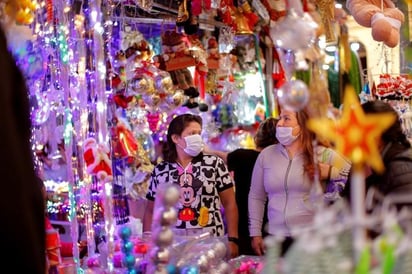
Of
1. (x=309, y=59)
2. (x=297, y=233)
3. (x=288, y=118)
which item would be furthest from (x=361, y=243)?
(x=288, y=118)

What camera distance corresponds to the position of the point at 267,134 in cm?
386

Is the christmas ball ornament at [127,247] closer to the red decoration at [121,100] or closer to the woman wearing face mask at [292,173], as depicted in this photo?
the woman wearing face mask at [292,173]

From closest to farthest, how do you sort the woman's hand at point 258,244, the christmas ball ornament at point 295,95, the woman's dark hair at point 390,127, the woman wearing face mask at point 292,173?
the christmas ball ornament at point 295,95, the woman's dark hair at point 390,127, the woman wearing face mask at point 292,173, the woman's hand at point 258,244

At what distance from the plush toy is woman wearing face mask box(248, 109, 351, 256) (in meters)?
0.50

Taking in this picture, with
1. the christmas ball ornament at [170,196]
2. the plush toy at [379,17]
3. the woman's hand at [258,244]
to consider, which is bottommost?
the woman's hand at [258,244]

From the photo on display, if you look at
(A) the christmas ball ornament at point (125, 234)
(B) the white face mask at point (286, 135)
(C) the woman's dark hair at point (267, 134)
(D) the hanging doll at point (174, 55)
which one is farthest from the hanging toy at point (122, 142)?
(A) the christmas ball ornament at point (125, 234)

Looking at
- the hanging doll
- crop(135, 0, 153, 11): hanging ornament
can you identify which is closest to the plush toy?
crop(135, 0, 153, 11): hanging ornament

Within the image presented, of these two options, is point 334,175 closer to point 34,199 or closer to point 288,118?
point 288,118

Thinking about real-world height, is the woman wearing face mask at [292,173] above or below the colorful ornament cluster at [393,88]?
below

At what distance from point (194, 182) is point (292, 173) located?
54 centimetres

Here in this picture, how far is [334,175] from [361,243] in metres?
1.80

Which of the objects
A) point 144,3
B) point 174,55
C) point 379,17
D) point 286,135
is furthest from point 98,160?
point 174,55

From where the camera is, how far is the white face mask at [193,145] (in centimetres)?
327

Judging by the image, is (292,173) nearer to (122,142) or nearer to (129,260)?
(129,260)
